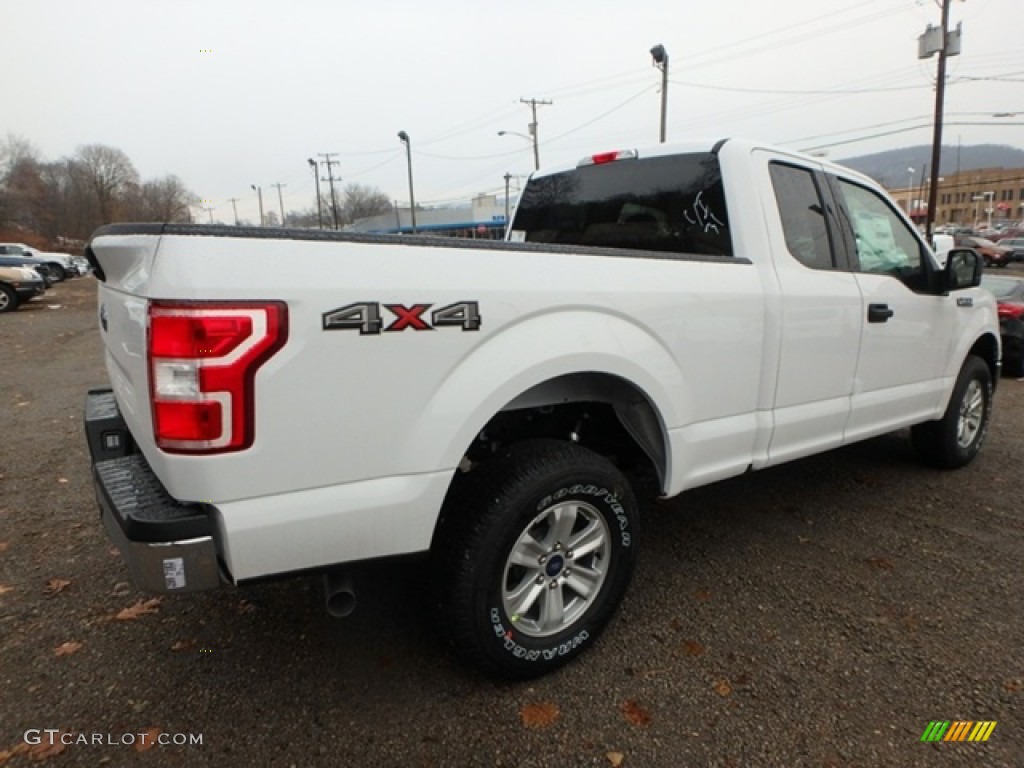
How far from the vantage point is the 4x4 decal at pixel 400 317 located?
70.5 inches

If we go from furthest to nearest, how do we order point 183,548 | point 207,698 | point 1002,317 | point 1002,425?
1. point 1002,317
2. point 1002,425
3. point 207,698
4. point 183,548

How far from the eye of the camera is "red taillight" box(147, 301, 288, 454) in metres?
1.65

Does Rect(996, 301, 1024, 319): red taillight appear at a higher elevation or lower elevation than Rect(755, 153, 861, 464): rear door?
lower

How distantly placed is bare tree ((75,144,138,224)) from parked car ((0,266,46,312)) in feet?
271

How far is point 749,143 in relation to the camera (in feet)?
10.3

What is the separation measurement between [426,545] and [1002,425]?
20.8 ft

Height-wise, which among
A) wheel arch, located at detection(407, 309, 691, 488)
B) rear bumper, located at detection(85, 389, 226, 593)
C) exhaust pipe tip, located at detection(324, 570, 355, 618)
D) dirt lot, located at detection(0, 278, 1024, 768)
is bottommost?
dirt lot, located at detection(0, 278, 1024, 768)

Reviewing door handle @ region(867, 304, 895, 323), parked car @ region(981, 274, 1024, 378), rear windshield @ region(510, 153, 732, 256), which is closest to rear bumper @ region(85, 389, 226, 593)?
rear windshield @ region(510, 153, 732, 256)

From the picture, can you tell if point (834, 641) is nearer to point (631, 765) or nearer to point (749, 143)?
point (631, 765)

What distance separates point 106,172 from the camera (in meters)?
93.8

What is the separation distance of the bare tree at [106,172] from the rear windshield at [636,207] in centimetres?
10164

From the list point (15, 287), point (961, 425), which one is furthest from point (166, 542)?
point (15, 287)

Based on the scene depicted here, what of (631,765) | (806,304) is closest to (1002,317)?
(806,304)

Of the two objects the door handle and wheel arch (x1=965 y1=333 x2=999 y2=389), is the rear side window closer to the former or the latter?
the door handle
